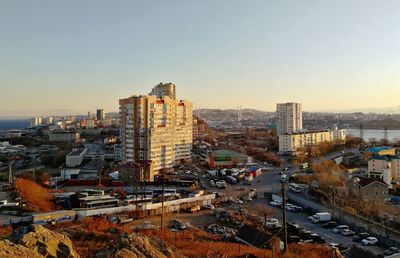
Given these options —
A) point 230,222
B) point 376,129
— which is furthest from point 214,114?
point 230,222

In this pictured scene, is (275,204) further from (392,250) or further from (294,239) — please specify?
(392,250)

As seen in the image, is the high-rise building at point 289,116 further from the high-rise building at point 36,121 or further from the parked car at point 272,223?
the high-rise building at point 36,121

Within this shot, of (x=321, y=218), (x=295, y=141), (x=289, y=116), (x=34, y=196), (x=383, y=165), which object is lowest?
(x=321, y=218)

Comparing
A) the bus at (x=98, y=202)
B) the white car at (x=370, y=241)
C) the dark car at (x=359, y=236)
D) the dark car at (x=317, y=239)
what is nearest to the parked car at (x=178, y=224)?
the bus at (x=98, y=202)

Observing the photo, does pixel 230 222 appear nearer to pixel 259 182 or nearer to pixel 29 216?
pixel 29 216

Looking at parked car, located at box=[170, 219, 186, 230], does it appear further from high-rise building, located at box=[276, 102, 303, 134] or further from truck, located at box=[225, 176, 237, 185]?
high-rise building, located at box=[276, 102, 303, 134]

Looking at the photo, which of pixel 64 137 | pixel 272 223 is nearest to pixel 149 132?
pixel 272 223

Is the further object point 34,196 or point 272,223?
point 34,196
